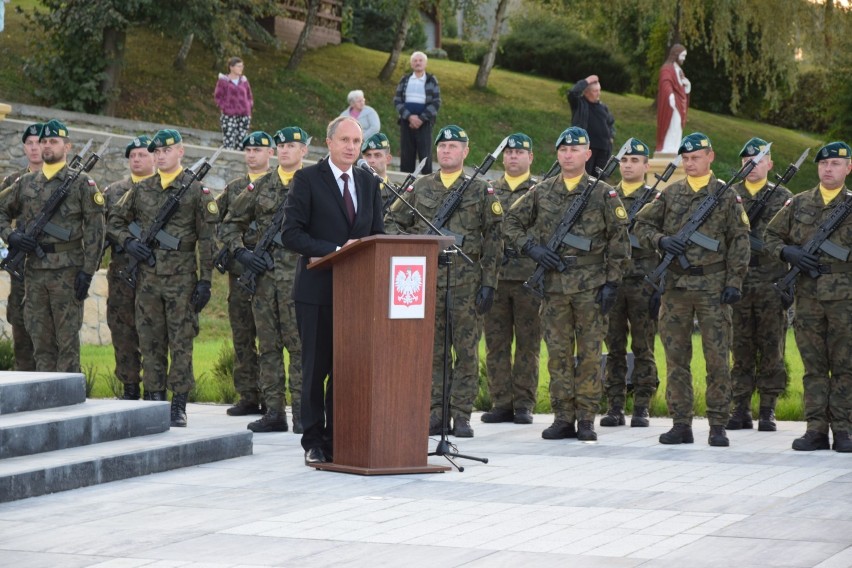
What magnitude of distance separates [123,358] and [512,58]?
41229mm

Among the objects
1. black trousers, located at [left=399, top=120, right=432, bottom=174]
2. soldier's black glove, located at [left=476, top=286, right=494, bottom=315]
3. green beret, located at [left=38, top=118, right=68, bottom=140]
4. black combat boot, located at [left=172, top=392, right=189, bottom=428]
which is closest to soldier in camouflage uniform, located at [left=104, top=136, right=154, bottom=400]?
green beret, located at [left=38, top=118, right=68, bottom=140]

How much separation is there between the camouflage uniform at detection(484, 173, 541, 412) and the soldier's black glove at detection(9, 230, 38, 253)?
4005 mm

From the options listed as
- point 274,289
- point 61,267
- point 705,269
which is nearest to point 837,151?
point 705,269

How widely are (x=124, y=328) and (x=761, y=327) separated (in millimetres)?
5593

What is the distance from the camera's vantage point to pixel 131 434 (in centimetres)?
1009

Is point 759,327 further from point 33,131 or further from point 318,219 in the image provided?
point 33,131

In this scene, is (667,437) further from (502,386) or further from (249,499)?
(249,499)

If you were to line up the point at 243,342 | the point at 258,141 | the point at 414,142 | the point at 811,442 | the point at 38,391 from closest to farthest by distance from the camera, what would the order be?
the point at 38,391 → the point at 811,442 → the point at 258,141 → the point at 243,342 → the point at 414,142

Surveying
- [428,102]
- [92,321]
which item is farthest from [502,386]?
[428,102]

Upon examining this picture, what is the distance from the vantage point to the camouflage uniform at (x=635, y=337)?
12.8 metres

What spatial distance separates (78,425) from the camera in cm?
959

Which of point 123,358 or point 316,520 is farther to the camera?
point 123,358

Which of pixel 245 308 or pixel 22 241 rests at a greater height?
pixel 22 241

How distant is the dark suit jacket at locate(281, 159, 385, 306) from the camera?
9.52 metres
